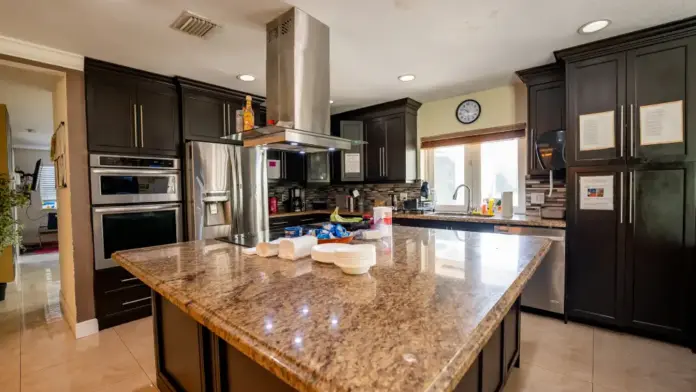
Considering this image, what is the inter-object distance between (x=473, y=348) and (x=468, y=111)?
357 centimetres

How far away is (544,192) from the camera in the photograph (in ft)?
10.6

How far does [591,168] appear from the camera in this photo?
2.54 meters

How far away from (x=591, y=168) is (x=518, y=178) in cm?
100

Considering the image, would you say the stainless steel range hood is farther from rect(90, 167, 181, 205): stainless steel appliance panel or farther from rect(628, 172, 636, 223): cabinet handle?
rect(628, 172, 636, 223): cabinet handle

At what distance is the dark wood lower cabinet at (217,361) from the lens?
1.01 meters

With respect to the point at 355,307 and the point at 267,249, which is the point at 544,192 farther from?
the point at 355,307

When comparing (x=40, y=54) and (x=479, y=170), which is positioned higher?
(x=40, y=54)

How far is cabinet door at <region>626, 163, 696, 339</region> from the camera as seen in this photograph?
222cm

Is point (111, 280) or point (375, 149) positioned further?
point (375, 149)

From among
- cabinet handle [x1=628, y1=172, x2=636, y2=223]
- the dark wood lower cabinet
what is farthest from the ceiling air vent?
cabinet handle [x1=628, y1=172, x2=636, y2=223]

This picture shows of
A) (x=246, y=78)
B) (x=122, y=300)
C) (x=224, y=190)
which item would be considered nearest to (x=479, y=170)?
(x=246, y=78)

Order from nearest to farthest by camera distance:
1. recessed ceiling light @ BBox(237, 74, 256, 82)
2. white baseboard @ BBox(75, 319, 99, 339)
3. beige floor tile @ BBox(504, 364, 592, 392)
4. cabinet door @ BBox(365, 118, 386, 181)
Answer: beige floor tile @ BBox(504, 364, 592, 392), white baseboard @ BBox(75, 319, 99, 339), recessed ceiling light @ BBox(237, 74, 256, 82), cabinet door @ BBox(365, 118, 386, 181)

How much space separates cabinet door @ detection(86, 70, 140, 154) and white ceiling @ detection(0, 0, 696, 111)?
199 mm

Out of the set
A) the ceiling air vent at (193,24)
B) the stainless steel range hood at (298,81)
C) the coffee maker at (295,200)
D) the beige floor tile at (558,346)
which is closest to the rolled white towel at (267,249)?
the stainless steel range hood at (298,81)
